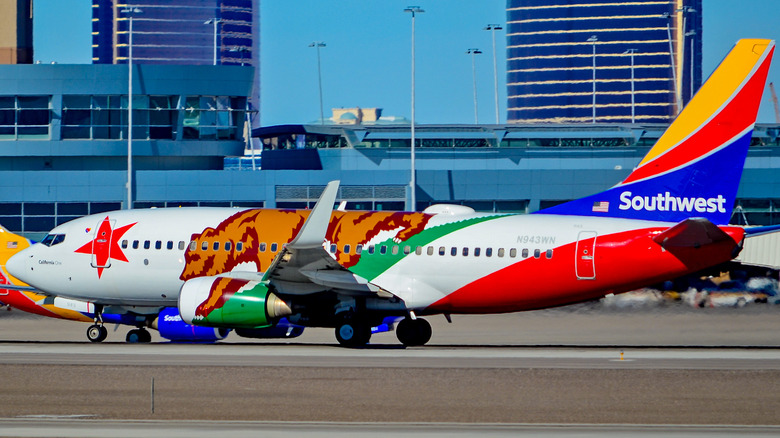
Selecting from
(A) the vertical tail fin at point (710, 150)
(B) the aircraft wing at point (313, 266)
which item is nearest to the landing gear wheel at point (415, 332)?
(B) the aircraft wing at point (313, 266)

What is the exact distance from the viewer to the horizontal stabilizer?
113 feet

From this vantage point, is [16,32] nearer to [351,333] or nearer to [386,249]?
[386,249]

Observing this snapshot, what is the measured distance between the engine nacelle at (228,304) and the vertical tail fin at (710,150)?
10338 millimetres

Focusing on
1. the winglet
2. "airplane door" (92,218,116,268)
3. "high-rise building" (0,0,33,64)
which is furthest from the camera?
"high-rise building" (0,0,33,64)

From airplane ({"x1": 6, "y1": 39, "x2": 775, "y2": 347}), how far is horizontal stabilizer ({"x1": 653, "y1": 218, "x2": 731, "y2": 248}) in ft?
0.13

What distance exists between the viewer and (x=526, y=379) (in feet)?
97.3

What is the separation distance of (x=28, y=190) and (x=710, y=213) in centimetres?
5287

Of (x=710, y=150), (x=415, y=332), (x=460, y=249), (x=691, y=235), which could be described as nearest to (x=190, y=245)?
(x=415, y=332)

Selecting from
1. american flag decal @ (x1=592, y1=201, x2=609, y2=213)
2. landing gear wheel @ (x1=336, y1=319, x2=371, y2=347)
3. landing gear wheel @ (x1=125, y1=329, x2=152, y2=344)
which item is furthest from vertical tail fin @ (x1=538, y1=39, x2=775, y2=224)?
landing gear wheel @ (x1=125, y1=329, x2=152, y2=344)

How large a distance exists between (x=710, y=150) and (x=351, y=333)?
37.0 ft

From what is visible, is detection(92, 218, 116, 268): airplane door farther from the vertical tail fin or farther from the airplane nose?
the vertical tail fin

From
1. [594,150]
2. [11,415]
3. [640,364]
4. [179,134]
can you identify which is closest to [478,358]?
[640,364]

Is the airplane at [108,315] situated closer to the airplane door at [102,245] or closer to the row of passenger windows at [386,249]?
the airplane door at [102,245]

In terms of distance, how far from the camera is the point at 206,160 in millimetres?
83562
